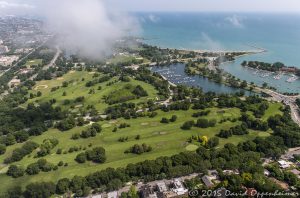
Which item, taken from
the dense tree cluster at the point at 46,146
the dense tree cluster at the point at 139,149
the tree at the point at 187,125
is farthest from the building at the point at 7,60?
the tree at the point at 187,125

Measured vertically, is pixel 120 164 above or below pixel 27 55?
below

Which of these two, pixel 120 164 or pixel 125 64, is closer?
pixel 120 164

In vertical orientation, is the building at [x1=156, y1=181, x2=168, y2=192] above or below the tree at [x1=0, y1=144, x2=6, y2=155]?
above

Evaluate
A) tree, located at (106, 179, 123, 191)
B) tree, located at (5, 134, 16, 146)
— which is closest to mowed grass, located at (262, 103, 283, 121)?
tree, located at (106, 179, 123, 191)

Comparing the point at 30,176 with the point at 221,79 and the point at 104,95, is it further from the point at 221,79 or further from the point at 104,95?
the point at 221,79

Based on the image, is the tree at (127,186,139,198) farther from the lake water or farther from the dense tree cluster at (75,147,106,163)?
the lake water

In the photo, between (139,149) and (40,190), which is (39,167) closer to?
(40,190)

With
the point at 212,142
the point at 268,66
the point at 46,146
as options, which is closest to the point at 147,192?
the point at 212,142

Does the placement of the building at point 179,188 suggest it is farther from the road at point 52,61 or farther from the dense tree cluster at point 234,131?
the road at point 52,61

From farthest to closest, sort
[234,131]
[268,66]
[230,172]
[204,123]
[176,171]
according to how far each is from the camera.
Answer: [268,66] < [204,123] < [234,131] < [230,172] < [176,171]

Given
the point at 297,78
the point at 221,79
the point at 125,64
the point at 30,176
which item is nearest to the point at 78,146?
the point at 30,176

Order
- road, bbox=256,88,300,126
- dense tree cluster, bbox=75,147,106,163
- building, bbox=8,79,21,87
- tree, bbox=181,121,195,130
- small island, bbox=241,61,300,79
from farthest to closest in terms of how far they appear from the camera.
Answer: small island, bbox=241,61,300,79
building, bbox=8,79,21,87
road, bbox=256,88,300,126
tree, bbox=181,121,195,130
dense tree cluster, bbox=75,147,106,163
